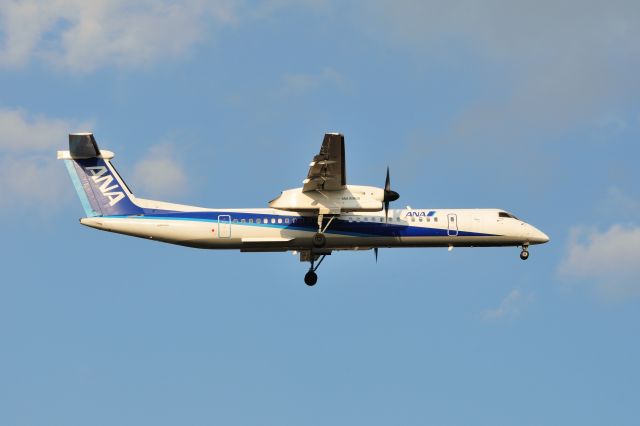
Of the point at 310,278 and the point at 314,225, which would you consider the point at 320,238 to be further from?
the point at 310,278

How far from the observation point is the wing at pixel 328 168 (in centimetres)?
3572

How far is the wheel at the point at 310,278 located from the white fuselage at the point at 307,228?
1.91 metres

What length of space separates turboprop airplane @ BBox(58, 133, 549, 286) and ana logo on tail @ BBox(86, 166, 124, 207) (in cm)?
1

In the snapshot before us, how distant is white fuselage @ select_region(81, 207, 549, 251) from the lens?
39281mm

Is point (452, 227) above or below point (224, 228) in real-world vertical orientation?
above

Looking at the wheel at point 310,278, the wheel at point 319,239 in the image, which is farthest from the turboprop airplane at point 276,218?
the wheel at point 310,278

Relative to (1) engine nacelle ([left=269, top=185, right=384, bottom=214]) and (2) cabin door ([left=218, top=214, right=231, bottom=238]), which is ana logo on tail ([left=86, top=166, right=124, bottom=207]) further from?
(1) engine nacelle ([left=269, top=185, right=384, bottom=214])

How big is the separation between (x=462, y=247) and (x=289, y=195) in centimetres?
814

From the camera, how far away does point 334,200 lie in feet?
128

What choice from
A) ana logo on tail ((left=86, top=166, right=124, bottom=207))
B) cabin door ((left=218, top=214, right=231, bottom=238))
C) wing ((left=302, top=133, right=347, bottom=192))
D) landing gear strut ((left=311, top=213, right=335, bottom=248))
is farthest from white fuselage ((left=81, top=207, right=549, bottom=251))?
wing ((left=302, top=133, right=347, bottom=192))

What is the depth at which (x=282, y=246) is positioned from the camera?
132 ft

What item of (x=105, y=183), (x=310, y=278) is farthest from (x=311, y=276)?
(x=105, y=183)

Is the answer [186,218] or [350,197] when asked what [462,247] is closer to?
[350,197]

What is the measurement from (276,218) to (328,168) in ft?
12.4
